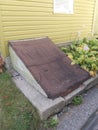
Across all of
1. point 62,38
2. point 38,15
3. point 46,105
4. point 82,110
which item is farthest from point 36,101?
point 62,38

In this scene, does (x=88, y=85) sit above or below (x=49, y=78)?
below

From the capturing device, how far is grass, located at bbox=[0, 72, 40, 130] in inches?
113

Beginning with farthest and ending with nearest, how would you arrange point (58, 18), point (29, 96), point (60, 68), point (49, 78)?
point (58, 18) → point (60, 68) → point (49, 78) → point (29, 96)

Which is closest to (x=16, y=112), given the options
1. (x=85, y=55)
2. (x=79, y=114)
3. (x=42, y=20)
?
(x=79, y=114)

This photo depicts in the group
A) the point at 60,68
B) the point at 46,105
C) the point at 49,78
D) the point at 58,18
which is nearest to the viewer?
the point at 46,105

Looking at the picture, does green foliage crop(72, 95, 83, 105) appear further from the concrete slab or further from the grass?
the grass

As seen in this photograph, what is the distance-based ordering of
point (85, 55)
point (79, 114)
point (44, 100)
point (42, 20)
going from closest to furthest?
point (44, 100), point (79, 114), point (85, 55), point (42, 20)

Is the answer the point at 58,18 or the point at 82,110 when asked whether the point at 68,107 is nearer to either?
the point at 82,110

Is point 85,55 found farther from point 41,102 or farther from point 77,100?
point 41,102

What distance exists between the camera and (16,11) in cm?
416

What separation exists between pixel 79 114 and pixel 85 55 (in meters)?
1.76

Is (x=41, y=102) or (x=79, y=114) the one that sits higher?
(x=41, y=102)

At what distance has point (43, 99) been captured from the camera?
10.4ft

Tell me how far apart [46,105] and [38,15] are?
8.41 feet
